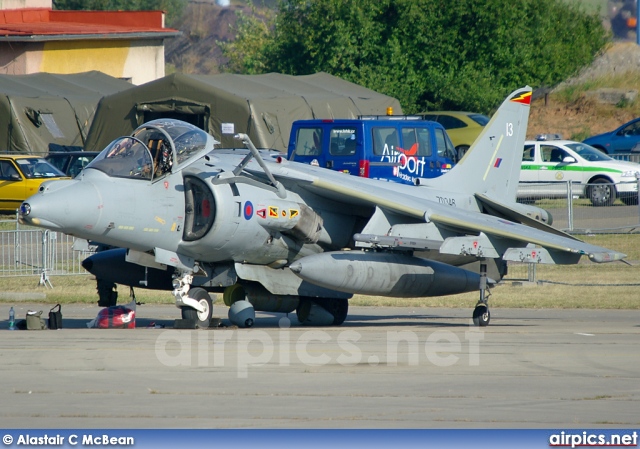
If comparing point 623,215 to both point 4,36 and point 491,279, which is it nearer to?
point 491,279

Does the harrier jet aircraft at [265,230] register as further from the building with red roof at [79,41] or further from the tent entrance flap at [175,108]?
the building with red roof at [79,41]

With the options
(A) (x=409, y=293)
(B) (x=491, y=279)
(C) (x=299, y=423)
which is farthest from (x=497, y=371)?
(B) (x=491, y=279)

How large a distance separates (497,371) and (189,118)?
25650 millimetres

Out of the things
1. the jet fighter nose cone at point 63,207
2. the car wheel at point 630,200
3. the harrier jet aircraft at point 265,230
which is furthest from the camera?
the car wheel at point 630,200

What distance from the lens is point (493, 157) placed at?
1559 centimetres

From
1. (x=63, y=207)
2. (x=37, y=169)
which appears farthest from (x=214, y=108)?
(x=63, y=207)

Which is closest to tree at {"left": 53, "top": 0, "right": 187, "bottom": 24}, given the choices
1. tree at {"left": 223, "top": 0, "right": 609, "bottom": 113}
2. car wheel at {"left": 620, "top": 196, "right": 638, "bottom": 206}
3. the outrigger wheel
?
tree at {"left": 223, "top": 0, "right": 609, "bottom": 113}

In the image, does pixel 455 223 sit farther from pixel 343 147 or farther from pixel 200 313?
pixel 343 147

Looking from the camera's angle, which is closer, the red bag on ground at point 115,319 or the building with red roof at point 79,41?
the red bag on ground at point 115,319

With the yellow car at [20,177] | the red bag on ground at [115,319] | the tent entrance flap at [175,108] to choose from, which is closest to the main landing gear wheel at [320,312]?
the red bag on ground at [115,319]

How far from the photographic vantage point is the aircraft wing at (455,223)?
12.9m

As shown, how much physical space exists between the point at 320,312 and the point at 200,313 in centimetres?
236

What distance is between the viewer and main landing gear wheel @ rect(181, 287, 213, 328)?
12367 millimetres

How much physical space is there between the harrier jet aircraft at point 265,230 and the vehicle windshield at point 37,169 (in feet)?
50.8
